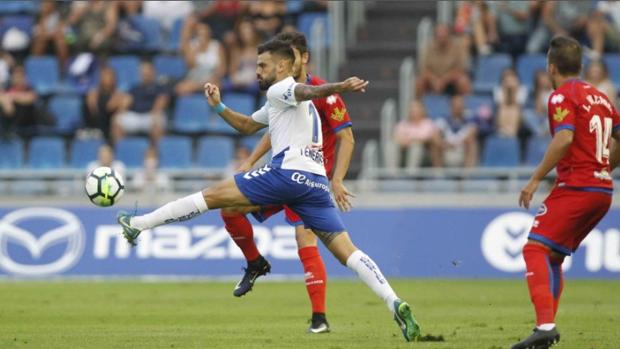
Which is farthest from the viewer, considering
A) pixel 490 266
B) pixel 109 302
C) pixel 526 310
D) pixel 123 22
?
pixel 123 22

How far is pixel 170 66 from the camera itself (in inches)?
993

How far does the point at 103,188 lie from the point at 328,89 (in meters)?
2.45

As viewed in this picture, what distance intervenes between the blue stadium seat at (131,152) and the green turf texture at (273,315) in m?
4.05

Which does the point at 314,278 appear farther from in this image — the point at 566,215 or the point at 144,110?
the point at 144,110

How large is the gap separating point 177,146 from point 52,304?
819 cm

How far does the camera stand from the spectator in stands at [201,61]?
80.3 feet

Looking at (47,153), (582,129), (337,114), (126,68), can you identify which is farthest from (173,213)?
(126,68)

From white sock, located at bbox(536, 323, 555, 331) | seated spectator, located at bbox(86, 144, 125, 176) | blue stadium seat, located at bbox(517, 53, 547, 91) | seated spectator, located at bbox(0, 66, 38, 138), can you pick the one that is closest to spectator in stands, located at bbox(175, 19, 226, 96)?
seated spectator, located at bbox(86, 144, 125, 176)

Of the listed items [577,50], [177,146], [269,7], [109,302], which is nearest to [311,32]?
[269,7]

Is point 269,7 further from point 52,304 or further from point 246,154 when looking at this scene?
point 52,304

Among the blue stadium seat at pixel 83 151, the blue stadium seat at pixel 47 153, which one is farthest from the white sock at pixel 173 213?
the blue stadium seat at pixel 47 153

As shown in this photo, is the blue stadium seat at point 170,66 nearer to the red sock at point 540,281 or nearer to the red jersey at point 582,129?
the red jersey at point 582,129

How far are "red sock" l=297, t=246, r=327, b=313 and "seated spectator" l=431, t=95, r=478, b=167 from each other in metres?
10.2

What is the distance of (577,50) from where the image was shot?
995 cm
